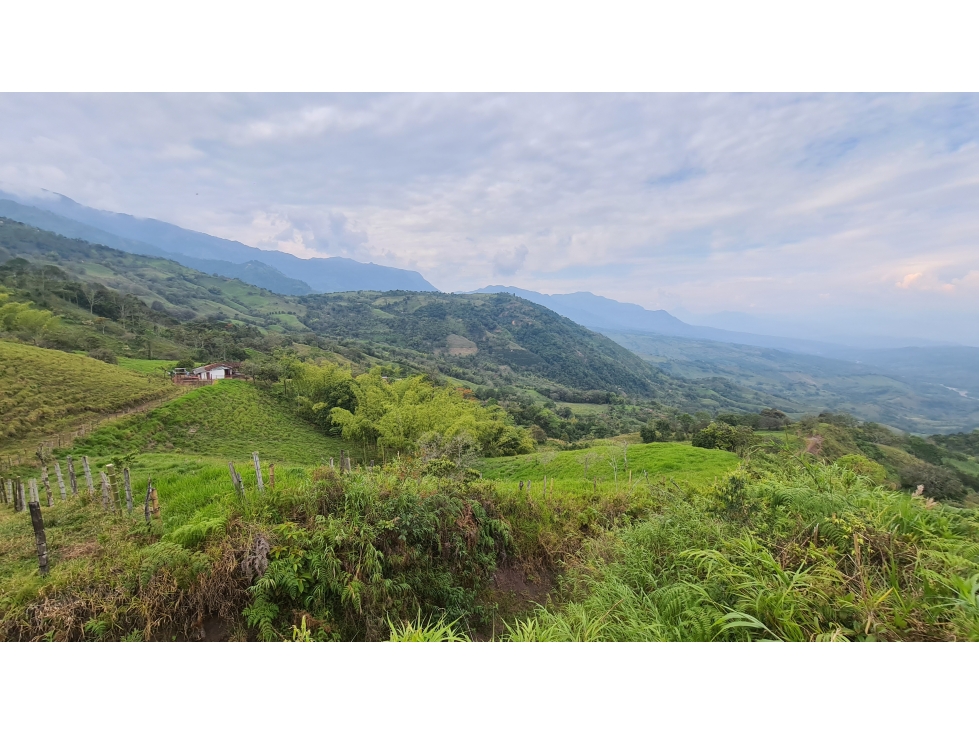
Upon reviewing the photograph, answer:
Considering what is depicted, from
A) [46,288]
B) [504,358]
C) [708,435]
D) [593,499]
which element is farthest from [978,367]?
[46,288]

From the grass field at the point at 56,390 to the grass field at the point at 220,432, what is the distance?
1633 millimetres

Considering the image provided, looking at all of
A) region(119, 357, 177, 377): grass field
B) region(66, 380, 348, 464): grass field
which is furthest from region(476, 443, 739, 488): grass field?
region(119, 357, 177, 377): grass field

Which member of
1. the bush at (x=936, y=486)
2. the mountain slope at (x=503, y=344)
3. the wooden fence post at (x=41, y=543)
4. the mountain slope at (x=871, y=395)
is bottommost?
the mountain slope at (x=871, y=395)

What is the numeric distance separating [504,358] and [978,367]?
173981 mm

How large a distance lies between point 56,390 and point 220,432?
6481 millimetres

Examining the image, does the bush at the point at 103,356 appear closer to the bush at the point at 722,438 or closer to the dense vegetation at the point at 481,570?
the dense vegetation at the point at 481,570

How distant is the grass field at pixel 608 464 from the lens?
13922 mm

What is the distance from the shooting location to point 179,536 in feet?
11.5

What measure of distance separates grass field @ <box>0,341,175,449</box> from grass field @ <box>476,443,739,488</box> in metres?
16.9

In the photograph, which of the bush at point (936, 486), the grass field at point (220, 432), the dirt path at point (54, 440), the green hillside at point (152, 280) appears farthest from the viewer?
→ the green hillside at point (152, 280)

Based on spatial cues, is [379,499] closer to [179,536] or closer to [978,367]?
[179,536]

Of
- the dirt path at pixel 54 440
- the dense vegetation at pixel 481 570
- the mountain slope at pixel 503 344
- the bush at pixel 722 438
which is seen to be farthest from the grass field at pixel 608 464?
the mountain slope at pixel 503 344

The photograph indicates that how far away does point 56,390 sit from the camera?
16766mm

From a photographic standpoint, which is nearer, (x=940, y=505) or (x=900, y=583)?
(x=900, y=583)
